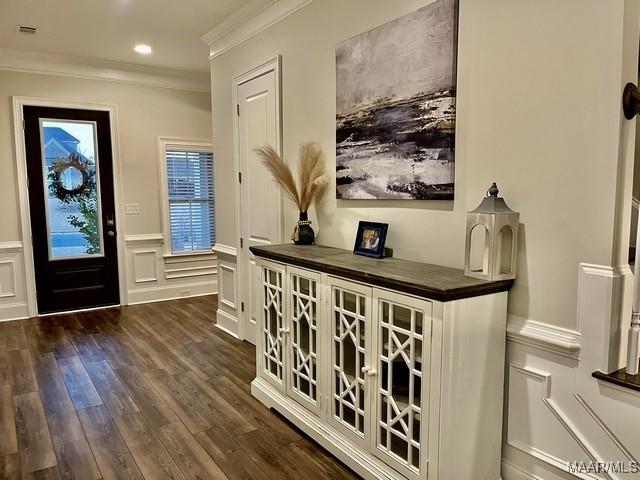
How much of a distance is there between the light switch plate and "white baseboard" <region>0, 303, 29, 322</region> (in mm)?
1468

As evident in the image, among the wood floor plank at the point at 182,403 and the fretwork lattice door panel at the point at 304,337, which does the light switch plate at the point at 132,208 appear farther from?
the fretwork lattice door panel at the point at 304,337

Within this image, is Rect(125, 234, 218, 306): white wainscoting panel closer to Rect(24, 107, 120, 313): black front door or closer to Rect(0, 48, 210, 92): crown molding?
Rect(24, 107, 120, 313): black front door

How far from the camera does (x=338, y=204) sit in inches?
112

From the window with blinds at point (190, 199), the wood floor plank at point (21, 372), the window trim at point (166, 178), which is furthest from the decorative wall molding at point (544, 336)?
the window with blinds at point (190, 199)

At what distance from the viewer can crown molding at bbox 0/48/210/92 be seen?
4.69 m

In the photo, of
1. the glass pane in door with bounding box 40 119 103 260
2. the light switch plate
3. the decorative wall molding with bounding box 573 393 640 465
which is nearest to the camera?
the decorative wall molding with bounding box 573 393 640 465

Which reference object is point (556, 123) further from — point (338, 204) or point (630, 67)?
point (338, 204)

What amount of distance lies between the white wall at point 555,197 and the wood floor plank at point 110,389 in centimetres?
209

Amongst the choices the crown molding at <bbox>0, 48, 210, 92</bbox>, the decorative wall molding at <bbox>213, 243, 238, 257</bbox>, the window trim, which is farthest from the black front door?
the decorative wall molding at <bbox>213, 243, 238, 257</bbox>

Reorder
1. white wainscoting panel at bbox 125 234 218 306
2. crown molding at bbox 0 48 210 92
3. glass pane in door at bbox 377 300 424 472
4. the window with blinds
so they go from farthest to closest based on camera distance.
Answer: the window with blinds
white wainscoting panel at bbox 125 234 218 306
crown molding at bbox 0 48 210 92
glass pane in door at bbox 377 300 424 472

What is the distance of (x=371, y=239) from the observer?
2.49m

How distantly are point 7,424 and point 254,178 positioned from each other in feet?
7.70

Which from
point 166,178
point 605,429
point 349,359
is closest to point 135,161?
point 166,178

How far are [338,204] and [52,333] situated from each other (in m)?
3.33
